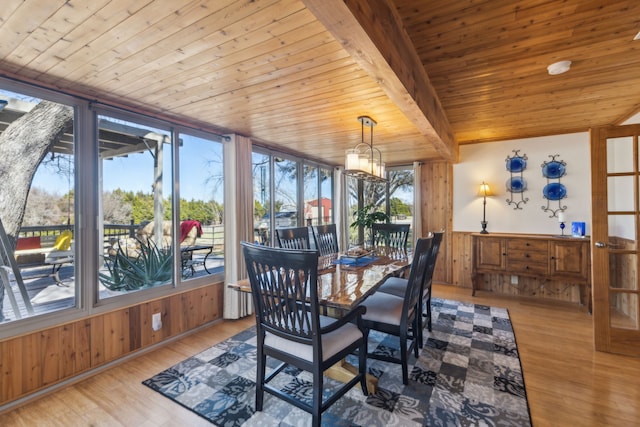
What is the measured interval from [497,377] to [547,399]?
318 mm

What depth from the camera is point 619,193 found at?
112 inches

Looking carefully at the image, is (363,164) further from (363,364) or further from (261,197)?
(261,197)

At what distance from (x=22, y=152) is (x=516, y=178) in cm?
576

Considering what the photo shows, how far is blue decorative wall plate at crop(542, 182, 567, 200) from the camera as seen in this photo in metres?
4.15

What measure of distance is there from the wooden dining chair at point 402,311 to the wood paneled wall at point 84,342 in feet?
6.64

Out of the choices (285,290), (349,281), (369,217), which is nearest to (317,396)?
(285,290)

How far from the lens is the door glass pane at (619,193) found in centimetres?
272

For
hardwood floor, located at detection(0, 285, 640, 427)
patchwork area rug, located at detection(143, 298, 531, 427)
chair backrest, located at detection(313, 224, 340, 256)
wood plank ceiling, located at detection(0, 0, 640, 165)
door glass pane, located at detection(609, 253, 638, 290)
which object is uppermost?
wood plank ceiling, located at detection(0, 0, 640, 165)

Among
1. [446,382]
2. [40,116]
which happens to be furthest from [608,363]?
[40,116]

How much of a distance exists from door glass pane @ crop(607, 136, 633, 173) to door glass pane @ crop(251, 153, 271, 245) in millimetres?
3922

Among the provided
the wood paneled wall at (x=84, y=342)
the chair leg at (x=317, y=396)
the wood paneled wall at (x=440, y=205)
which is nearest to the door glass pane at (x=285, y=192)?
the wood paneled wall at (x=84, y=342)

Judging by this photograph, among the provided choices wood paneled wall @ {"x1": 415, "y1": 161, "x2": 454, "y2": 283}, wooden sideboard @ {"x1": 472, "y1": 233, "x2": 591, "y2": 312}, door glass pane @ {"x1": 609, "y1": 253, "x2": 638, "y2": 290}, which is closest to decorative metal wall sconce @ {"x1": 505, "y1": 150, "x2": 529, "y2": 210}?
wooden sideboard @ {"x1": 472, "y1": 233, "x2": 591, "y2": 312}

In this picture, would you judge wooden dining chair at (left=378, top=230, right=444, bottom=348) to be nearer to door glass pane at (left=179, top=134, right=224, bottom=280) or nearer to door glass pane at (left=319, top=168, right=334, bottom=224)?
door glass pane at (left=179, top=134, right=224, bottom=280)

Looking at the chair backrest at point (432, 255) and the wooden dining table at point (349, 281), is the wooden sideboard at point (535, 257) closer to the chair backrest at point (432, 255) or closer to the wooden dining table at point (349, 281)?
the chair backrest at point (432, 255)
